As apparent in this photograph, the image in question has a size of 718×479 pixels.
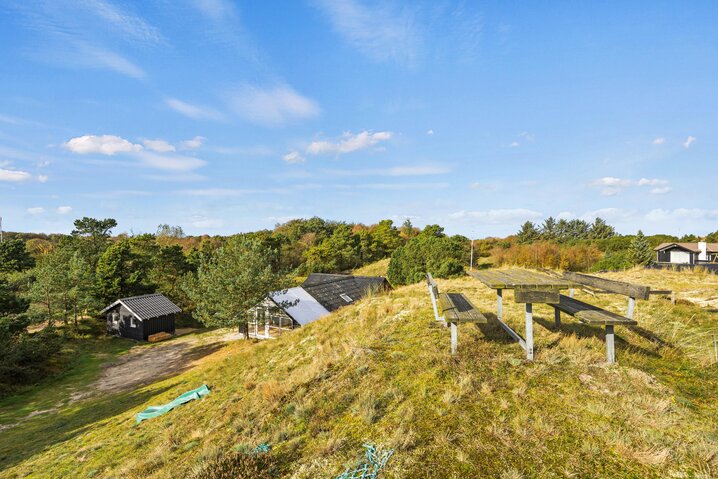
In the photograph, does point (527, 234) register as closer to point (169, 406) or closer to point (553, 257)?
point (553, 257)

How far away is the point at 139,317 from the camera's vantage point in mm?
25594

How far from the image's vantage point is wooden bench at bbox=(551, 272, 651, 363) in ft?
17.2

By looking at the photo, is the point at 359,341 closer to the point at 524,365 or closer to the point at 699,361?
the point at 524,365

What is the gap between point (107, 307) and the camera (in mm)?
27391

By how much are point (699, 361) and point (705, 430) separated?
3200 mm

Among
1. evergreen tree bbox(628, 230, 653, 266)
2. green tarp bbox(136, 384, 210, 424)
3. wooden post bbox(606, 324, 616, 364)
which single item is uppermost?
evergreen tree bbox(628, 230, 653, 266)

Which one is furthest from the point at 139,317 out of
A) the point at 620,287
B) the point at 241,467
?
the point at 620,287

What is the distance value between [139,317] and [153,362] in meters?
7.22

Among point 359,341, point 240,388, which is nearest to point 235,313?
point 240,388

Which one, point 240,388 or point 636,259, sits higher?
point 636,259

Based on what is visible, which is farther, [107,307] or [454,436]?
[107,307]

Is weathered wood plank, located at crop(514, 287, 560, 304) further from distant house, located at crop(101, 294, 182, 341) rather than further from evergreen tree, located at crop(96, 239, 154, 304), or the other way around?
evergreen tree, located at crop(96, 239, 154, 304)

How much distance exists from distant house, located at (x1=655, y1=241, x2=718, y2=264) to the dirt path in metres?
47.9

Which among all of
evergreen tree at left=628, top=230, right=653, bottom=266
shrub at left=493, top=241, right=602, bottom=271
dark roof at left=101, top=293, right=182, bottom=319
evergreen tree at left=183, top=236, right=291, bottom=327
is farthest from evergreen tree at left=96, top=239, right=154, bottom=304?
evergreen tree at left=628, top=230, right=653, bottom=266
